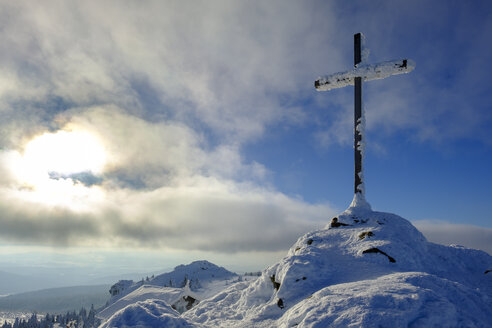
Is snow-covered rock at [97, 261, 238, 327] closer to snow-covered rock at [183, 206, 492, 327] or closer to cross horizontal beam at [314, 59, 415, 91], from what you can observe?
snow-covered rock at [183, 206, 492, 327]

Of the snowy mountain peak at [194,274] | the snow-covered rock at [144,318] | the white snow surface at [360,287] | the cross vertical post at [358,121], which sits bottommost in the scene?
the snowy mountain peak at [194,274]

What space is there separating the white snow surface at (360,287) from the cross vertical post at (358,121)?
151 cm

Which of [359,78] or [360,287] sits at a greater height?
[359,78]

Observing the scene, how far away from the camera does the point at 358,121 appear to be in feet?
66.1

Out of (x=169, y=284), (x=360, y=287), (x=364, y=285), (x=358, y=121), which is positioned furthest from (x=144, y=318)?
(x=169, y=284)

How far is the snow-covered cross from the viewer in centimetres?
1923

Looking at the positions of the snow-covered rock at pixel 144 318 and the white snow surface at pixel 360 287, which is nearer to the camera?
the white snow surface at pixel 360 287

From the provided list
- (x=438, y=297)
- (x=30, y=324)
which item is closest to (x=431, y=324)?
(x=438, y=297)

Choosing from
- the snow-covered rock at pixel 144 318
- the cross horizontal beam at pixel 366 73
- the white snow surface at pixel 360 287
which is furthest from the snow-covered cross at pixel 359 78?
the snow-covered rock at pixel 144 318

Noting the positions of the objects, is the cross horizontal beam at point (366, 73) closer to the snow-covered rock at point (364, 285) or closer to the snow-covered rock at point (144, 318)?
the snow-covered rock at point (364, 285)

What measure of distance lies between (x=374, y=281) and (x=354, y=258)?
11.2 ft

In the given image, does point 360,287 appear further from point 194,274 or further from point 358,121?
point 194,274

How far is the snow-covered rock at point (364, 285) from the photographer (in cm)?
921

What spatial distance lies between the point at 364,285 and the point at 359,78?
570 inches
